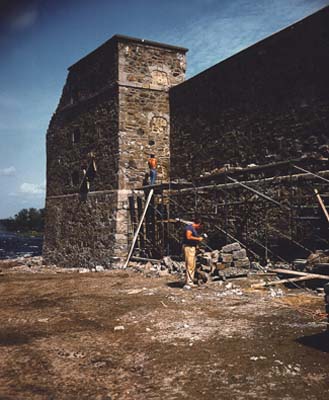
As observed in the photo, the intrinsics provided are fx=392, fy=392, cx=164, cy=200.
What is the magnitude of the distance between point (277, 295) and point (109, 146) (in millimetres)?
9703

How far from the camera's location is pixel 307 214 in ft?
32.9

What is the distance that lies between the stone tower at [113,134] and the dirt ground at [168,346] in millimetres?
6762

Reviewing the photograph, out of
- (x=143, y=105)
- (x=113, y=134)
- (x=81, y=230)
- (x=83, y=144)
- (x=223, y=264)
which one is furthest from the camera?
(x=83, y=144)

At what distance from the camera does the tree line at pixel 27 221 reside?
61031 millimetres

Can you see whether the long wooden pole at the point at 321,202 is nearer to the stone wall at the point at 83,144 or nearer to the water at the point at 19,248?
the stone wall at the point at 83,144

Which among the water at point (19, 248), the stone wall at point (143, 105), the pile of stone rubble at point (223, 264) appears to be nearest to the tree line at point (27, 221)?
the water at point (19, 248)

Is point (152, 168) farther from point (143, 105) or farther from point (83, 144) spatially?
point (83, 144)

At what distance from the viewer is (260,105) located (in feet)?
39.5

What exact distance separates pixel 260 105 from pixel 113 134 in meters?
5.96

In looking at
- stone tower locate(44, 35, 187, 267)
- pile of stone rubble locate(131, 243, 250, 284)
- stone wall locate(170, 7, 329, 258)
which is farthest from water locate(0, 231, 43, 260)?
pile of stone rubble locate(131, 243, 250, 284)

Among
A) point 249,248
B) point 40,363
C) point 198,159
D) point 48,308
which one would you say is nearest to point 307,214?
point 249,248

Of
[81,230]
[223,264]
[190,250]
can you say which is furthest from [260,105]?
[81,230]

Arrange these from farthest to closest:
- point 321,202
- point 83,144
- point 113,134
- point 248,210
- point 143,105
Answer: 1. point 83,144
2. point 143,105
3. point 113,134
4. point 248,210
5. point 321,202

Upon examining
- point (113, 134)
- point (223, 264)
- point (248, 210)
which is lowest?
point (223, 264)
